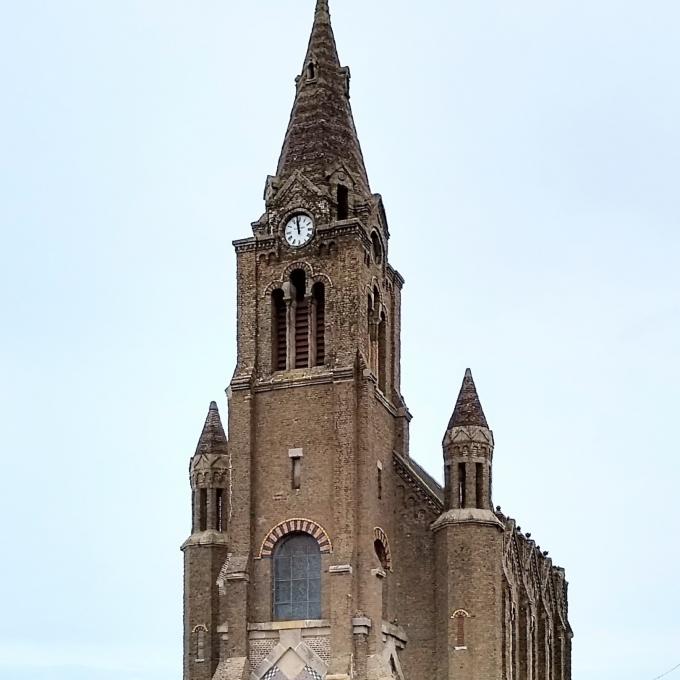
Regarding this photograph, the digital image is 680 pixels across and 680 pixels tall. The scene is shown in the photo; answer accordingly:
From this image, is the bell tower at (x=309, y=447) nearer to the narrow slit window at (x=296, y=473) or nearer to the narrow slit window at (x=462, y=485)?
the narrow slit window at (x=296, y=473)

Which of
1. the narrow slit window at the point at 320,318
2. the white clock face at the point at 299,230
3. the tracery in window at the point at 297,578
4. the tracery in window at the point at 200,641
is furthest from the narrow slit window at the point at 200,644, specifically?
the white clock face at the point at 299,230

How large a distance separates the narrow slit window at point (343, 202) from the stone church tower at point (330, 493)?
0.24ft

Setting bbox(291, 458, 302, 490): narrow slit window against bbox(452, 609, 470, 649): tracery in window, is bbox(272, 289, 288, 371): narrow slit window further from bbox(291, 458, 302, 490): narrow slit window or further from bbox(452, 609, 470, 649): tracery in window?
bbox(452, 609, 470, 649): tracery in window

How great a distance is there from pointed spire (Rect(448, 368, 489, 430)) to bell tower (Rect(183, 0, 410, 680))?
2.69 meters

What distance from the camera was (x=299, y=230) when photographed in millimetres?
55406

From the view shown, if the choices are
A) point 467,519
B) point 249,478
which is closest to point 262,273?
point 249,478

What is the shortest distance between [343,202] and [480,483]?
12582 millimetres

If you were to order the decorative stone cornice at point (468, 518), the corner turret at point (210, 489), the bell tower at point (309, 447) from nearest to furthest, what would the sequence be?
the bell tower at point (309, 447) < the decorative stone cornice at point (468, 518) < the corner turret at point (210, 489)

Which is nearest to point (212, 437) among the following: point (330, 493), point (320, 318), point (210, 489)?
point (210, 489)

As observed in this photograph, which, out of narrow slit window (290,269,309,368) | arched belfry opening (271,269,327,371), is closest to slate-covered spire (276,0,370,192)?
narrow slit window (290,269,309,368)

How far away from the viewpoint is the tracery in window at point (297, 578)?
51.0 meters

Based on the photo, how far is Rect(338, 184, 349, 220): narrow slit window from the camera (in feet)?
184

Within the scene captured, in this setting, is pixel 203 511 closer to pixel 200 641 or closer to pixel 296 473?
pixel 200 641

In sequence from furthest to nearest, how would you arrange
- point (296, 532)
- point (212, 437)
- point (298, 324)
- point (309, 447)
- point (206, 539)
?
point (212, 437), point (206, 539), point (298, 324), point (309, 447), point (296, 532)
